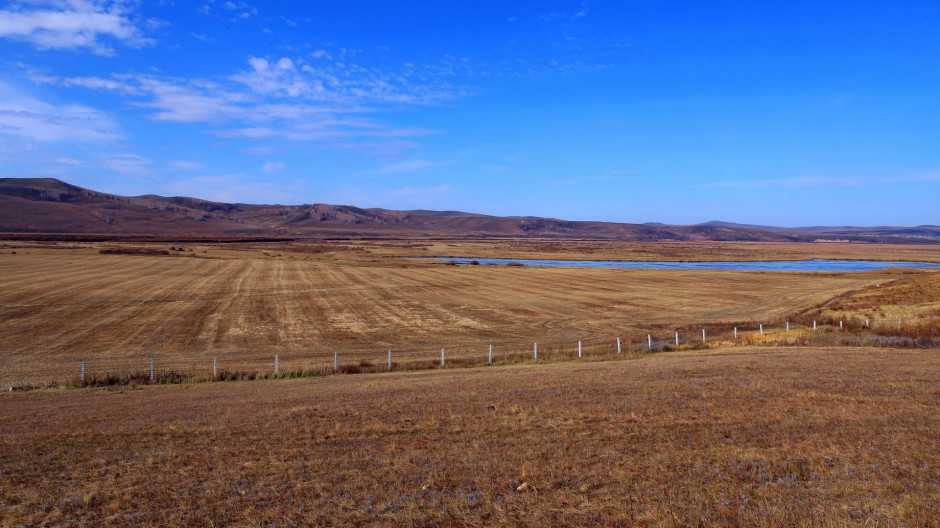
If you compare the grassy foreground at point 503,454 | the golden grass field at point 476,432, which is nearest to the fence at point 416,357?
the golden grass field at point 476,432

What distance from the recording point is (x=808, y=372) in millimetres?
18375

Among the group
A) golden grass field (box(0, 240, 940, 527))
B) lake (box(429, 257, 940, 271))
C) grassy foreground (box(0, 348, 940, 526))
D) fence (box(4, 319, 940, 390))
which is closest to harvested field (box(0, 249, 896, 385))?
fence (box(4, 319, 940, 390))

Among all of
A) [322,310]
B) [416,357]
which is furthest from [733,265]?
[416,357]

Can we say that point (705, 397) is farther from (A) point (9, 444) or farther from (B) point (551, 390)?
(A) point (9, 444)

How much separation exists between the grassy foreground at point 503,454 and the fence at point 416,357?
546cm

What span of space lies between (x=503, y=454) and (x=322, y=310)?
38194 mm

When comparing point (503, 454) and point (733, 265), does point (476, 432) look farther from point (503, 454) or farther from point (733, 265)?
point (733, 265)

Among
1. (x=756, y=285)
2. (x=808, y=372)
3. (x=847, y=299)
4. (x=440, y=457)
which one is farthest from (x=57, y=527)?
(x=756, y=285)

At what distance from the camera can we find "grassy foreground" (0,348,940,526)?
7871mm

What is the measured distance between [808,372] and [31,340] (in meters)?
36.2

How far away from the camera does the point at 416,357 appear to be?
2962 centimetres

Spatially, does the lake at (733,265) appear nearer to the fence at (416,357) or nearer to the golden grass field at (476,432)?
the fence at (416,357)

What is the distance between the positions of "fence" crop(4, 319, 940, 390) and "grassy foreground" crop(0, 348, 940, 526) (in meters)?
5.46

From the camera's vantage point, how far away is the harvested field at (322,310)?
31.5m
